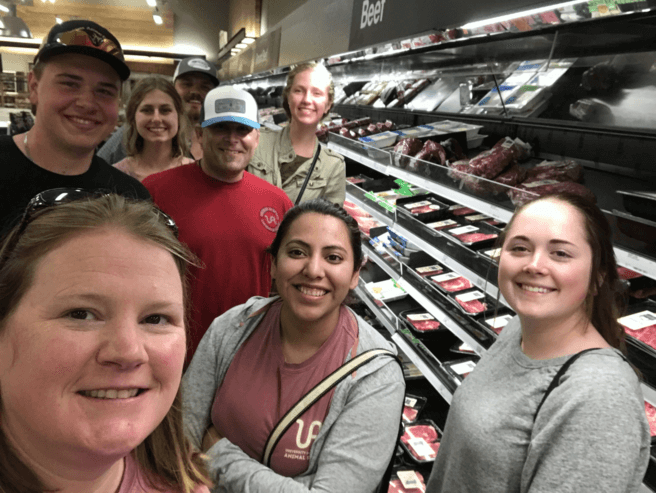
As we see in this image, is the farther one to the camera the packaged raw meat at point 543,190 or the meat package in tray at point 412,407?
the meat package in tray at point 412,407

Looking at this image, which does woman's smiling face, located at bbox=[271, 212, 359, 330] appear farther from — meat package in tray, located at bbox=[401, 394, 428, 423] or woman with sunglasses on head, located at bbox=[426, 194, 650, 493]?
meat package in tray, located at bbox=[401, 394, 428, 423]

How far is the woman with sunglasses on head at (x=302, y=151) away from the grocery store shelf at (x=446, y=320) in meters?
0.71

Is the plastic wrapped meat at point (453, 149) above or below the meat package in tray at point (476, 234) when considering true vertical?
above

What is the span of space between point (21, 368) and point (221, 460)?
814 millimetres

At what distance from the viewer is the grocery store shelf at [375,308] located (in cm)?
294

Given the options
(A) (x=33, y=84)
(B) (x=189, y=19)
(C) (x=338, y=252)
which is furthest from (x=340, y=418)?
(B) (x=189, y=19)

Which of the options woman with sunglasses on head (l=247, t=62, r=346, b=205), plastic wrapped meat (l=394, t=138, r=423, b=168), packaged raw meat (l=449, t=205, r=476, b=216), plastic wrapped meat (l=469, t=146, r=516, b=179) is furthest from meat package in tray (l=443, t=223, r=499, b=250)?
woman with sunglasses on head (l=247, t=62, r=346, b=205)

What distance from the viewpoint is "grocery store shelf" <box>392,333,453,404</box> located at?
2.28 metres

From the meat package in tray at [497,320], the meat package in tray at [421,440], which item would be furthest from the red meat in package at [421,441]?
the meat package in tray at [497,320]

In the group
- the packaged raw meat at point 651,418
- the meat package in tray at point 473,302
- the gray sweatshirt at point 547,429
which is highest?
the gray sweatshirt at point 547,429

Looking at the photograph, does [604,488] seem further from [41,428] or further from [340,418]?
[41,428]

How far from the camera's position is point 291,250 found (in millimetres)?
1486

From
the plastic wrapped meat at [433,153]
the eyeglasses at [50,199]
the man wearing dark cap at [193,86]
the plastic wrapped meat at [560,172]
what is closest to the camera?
the eyeglasses at [50,199]

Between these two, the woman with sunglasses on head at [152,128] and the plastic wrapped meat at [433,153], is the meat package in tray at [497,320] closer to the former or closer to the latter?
the plastic wrapped meat at [433,153]
